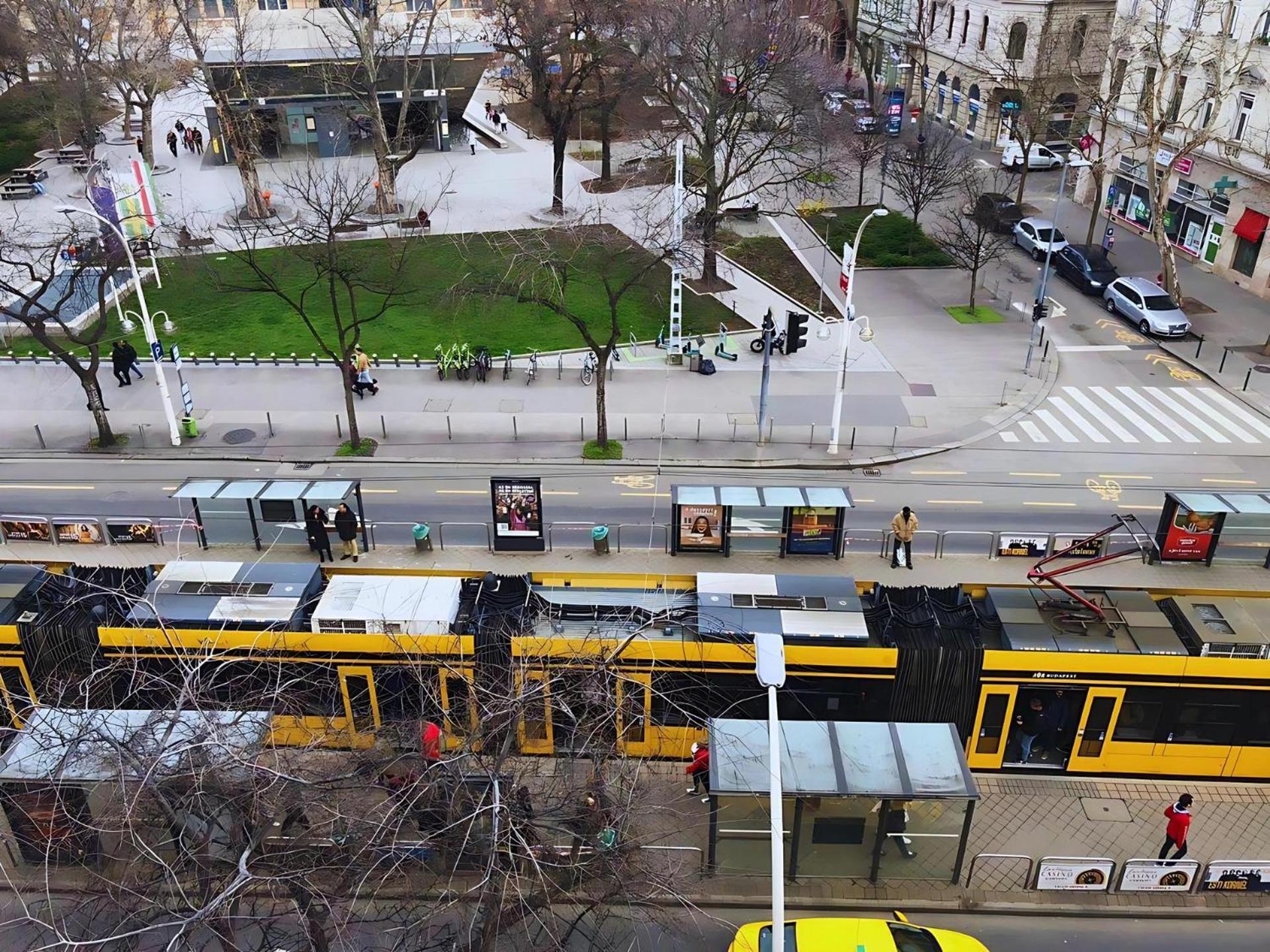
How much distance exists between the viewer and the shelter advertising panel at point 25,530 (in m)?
25.7

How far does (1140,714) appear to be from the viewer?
1842 centimetres

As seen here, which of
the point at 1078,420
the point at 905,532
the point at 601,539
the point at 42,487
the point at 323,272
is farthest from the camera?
the point at 323,272

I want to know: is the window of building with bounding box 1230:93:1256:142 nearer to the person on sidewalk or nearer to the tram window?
the person on sidewalk

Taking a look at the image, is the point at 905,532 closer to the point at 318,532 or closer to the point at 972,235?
the point at 318,532

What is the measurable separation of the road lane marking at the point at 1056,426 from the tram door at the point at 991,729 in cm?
1584

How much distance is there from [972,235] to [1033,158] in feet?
54.8

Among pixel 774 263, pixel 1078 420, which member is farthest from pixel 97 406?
pixel 1078 420

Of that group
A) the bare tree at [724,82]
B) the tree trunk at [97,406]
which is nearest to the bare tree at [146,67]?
the bare tree at [724,82]

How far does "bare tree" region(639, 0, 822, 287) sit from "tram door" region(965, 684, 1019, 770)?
25513 mm

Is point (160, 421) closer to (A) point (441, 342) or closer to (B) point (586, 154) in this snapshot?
(A) point (441, 342)

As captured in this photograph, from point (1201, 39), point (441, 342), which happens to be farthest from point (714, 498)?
point (1201, 39)

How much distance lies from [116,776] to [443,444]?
19.2m

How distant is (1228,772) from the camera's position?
18.8 metres

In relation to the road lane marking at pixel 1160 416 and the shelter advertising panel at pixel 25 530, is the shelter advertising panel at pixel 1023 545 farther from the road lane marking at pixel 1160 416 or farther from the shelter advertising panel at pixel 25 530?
the shelter advertising panel at pixel 25 530
